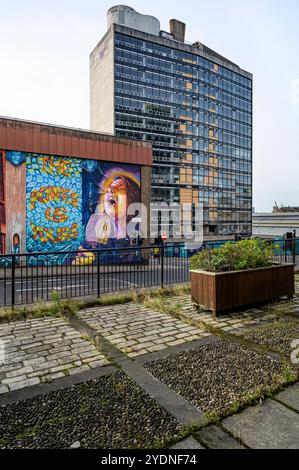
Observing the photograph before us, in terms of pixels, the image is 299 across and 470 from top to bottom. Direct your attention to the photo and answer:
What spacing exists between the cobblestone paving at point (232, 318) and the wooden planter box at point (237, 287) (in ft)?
0.57

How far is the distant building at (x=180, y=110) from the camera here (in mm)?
86812

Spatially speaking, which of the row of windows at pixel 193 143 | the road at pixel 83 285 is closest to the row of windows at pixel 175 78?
the row of windows at pixel 193 143

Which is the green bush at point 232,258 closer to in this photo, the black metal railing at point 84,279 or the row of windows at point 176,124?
the black metal railing at point 84,279

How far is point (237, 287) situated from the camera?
272 inches

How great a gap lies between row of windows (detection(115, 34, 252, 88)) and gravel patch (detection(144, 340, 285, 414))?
9638cm

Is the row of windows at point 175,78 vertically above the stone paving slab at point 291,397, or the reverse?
the row of windows at point 175,78

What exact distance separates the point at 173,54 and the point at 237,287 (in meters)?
108

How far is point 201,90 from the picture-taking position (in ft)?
348

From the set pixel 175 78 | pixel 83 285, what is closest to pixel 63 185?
pixel 83 285

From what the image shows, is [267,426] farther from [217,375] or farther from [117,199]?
[117,199]

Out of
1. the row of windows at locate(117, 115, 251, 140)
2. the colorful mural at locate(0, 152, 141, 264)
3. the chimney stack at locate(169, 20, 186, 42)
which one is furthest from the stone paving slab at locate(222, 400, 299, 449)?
the chimney stack at locate(169, 20, 186, 42)

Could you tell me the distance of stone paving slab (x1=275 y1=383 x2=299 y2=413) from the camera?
3.30 metres

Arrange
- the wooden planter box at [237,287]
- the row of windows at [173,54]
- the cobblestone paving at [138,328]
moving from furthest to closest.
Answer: the row of windows at [173,54] < the wooden planter box at [237,287] < the cobblestone paving at [138,328]
